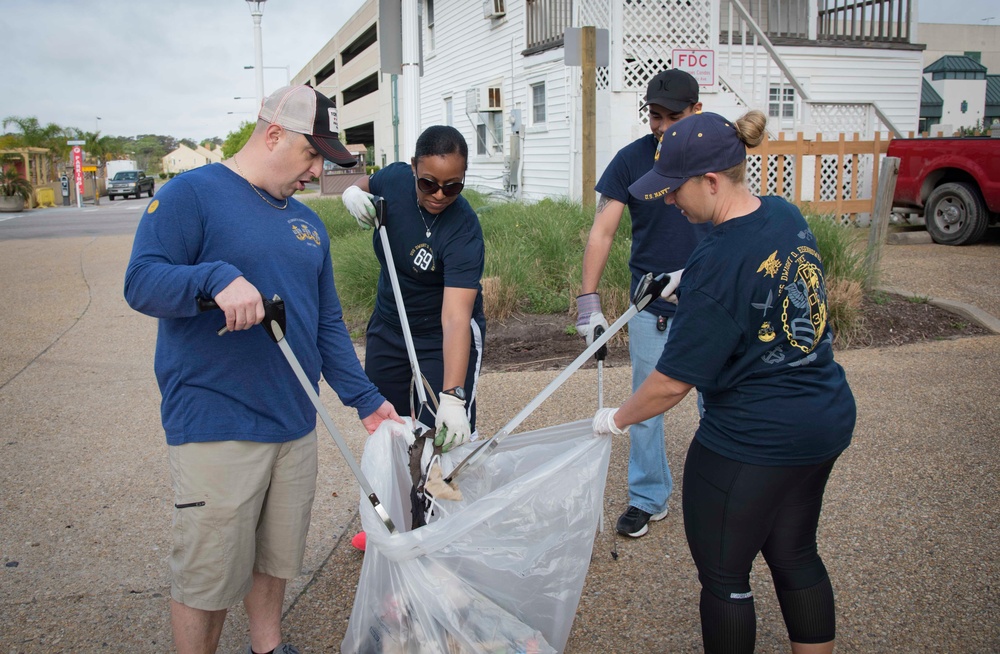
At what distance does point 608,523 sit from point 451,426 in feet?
4.37

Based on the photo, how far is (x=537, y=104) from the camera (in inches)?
653

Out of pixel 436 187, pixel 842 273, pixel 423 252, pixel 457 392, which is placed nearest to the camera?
pixel 457 392

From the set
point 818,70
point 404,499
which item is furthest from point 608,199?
point 818,70

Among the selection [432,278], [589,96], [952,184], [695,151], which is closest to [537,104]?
[589,96]

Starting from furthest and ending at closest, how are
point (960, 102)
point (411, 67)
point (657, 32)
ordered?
point (960, 102), point (657, 32), point (411, 67)

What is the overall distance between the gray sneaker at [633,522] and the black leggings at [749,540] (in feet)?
3.94

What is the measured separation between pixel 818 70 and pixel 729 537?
49.9 feet

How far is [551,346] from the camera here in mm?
6723

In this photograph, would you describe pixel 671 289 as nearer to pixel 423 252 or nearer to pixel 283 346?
pixel 423 252

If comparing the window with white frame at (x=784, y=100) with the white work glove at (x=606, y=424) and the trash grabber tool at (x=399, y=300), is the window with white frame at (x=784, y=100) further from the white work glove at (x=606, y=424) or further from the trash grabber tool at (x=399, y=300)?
the white work glove at (x=606, y=424)

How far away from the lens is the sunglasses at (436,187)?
3008mm

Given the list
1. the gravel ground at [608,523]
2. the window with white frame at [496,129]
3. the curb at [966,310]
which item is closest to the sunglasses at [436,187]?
the gravel ground at [608,523]

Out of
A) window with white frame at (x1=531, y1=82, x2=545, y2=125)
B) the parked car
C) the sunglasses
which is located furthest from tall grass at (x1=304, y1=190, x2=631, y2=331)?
the parked car

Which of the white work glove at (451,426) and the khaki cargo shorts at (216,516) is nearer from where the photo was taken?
the khaki cargo shorts at (216,516)
